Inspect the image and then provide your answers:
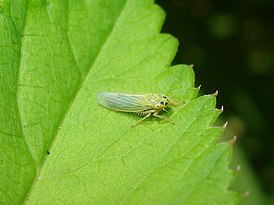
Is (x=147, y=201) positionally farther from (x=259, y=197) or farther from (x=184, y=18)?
(x=184, y=18)

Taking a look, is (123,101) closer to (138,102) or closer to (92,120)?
(138,102)

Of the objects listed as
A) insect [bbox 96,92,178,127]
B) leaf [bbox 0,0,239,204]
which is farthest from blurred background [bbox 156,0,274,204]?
leaf [bbox 0,0,239,204]

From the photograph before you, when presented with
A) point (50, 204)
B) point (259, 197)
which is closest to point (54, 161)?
point (50, 204)

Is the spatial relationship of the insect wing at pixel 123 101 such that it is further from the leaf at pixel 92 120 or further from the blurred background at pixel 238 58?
the blurred background at pixel 238 58

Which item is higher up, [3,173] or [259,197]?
[3,173]

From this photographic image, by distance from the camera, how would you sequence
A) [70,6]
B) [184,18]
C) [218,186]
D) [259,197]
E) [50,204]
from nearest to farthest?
1. [218,186]
2. [50,204]
3. [70,6]
4. [259,197]
5. [184,18]

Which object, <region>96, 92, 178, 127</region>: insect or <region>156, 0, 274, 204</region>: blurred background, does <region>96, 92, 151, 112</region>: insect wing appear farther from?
<region>156, 0, 274, 204</region>: blurred background
